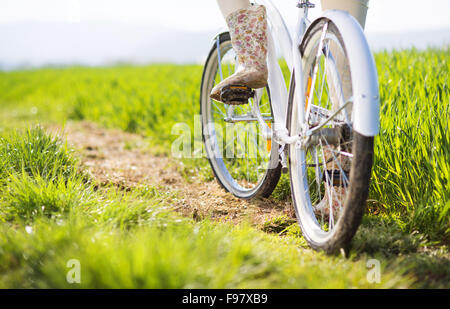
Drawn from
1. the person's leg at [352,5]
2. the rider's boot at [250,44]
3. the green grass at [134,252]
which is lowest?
the green grass at [134,252]

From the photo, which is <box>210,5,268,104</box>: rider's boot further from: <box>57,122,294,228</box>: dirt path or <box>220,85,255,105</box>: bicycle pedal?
<box>57,122,294,228</box>: dirt path

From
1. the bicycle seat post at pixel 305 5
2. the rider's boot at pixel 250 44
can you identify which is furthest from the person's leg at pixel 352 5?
the rider's boot at pixel 250 44

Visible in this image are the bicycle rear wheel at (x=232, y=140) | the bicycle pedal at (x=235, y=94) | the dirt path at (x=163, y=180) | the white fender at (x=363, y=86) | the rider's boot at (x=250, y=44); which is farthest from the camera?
the bicycle rear wheel at (x=232, y=140)

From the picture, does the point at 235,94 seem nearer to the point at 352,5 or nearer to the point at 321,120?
the point at 321,120

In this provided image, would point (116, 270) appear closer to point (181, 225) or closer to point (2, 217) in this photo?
point (181, 225)

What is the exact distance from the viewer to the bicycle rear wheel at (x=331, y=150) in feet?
4.79

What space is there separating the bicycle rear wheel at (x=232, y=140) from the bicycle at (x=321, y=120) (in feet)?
0.05

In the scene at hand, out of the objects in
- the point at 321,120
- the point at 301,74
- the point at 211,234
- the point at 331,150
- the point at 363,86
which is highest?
the point at 301,74

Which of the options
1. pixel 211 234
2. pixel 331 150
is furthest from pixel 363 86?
pixel 211 234

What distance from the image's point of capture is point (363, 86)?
Answer: 4.74ft

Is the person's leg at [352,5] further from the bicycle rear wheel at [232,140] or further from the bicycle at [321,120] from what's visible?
the bicycle rear wheel at [232,140]

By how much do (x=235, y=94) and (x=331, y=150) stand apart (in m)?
0.75
